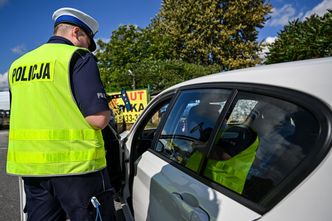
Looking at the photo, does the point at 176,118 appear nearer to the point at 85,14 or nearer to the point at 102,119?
the point at 102,119

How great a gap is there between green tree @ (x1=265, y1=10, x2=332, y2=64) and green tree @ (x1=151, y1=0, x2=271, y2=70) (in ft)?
43.2

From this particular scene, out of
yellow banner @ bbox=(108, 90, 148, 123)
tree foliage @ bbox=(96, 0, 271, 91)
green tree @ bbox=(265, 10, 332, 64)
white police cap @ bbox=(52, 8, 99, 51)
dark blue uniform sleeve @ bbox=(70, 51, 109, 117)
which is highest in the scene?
tree foliage @ bbox=(96, 0, 271, 91)

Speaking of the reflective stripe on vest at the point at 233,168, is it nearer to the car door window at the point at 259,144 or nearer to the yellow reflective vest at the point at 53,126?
the car door window at the point at 259,144

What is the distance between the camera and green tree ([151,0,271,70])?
2298 centimetres

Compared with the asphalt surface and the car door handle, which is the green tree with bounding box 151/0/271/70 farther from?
the car door handle

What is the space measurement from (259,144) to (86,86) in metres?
0.95

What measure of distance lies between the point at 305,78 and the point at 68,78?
3.88 ft

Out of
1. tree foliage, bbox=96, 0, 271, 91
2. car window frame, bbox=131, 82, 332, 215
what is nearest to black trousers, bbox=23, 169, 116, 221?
car window frame, bbox=131, 82, 332, 215

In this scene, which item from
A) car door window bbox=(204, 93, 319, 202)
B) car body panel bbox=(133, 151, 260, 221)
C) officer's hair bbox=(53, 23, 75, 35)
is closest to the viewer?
car door window bbox=(204, 93, 319, 202)

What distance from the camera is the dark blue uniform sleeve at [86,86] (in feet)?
5.25

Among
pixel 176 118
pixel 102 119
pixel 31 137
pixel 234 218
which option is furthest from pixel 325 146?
pixel 31 137

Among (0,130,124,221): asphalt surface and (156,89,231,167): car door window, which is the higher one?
(156,89,231,167): car door window

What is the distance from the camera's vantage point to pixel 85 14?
6.14 ft

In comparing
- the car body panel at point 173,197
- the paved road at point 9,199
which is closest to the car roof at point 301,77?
the car body panel at point 173,197
